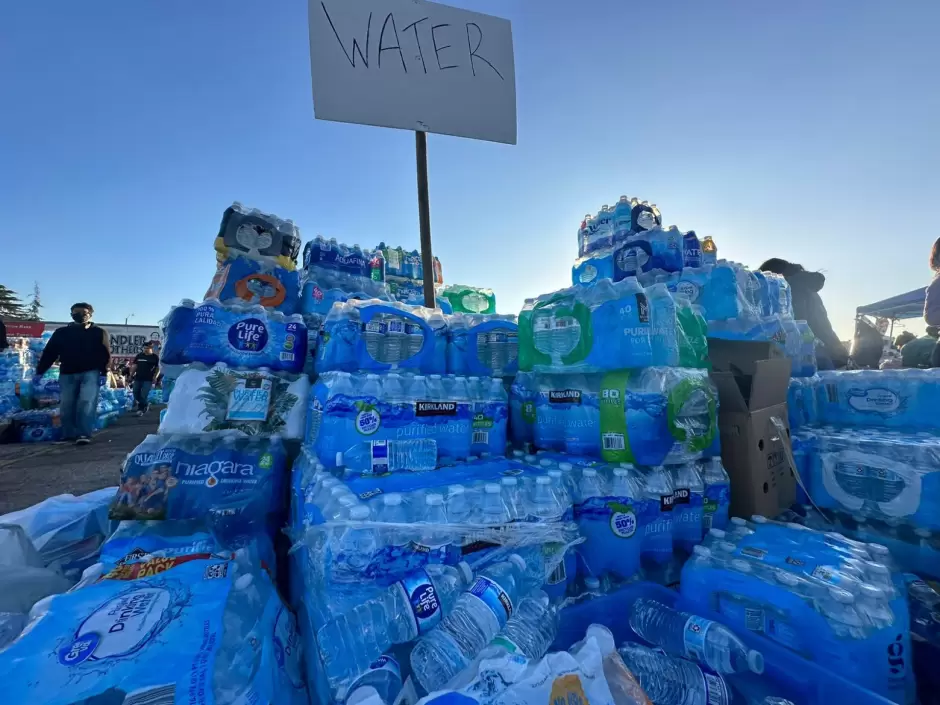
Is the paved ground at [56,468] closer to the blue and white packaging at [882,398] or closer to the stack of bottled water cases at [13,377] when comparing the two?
the stack of bottled water cases at [13,377]

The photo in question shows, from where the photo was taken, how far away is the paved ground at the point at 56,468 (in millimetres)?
3229

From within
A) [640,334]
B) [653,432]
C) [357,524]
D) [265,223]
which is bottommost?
[357,524]

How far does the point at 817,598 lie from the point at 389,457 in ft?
4.77

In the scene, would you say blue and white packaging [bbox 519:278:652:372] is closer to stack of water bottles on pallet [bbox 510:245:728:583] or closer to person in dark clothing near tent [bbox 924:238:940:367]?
stack of water bottles on pallet [bbox 510:245:728:583]

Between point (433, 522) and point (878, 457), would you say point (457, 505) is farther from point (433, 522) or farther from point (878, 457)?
point (878, 457)

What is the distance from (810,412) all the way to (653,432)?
1.82 meters

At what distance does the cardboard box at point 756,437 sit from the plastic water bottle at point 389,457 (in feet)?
4.79

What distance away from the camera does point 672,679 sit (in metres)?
1.24

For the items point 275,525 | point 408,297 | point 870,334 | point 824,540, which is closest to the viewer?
point 824,540

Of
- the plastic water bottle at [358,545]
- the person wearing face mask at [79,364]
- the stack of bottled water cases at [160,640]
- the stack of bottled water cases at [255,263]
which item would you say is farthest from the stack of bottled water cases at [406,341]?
the person wearing face mask at [79,364]

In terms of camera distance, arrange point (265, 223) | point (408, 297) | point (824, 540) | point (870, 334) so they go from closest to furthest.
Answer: point (824, 540) → point (265, 223) → point (408, 297) → point (870, 334)

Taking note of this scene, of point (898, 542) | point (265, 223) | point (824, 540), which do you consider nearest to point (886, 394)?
point (898, 542)

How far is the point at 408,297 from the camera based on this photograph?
14.8 feet

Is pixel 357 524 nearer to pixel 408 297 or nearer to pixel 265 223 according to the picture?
pixel 265 223
